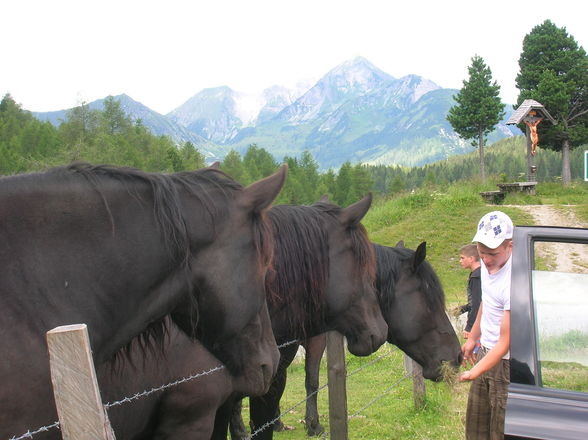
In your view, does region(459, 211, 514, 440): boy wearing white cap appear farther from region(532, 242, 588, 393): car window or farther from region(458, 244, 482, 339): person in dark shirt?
region(458, 244, 482, 339): person in dark shirt

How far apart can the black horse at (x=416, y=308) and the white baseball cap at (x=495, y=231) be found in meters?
1.31

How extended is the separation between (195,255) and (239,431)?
3.59 m

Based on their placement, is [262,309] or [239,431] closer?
Result: [262,309]

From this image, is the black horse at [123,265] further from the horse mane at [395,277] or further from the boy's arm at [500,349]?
the horse mane at [395,277]

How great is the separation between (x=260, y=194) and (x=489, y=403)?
2.26 metres

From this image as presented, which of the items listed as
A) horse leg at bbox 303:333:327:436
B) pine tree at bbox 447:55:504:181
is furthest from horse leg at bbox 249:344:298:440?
pine tree at bbox 447:55:504:181

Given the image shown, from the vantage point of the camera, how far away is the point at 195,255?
91.6 inches

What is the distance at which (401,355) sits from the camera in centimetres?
1062

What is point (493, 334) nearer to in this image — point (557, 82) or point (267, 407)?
point (267, 407)

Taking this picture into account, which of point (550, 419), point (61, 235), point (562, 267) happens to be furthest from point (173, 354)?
point (562, 267)

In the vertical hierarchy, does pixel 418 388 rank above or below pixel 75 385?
below

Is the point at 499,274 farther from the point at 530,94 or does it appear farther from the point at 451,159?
the point at 451,159

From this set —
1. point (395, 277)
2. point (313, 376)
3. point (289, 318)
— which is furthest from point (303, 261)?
point (313, 376)

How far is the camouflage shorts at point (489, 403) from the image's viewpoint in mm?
3480
